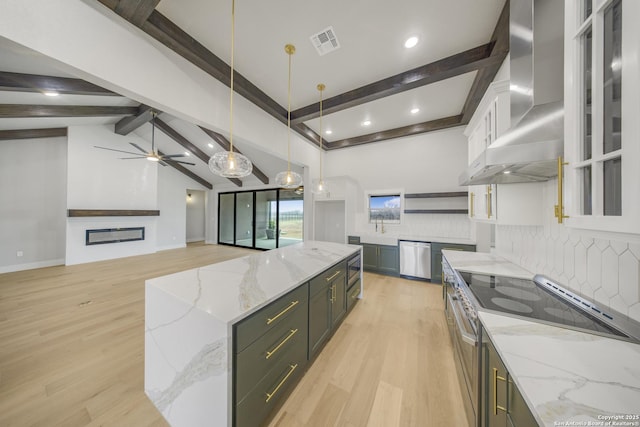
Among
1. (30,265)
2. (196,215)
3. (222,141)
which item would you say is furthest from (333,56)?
(196,215)

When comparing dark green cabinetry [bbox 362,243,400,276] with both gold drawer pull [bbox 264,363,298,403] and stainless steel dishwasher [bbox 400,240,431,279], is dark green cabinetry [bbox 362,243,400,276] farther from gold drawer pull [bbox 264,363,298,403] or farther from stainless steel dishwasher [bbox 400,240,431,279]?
gold drawer pull [bbox 264,363,298,403]

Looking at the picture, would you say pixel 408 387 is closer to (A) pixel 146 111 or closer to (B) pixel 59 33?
(B) pixel 59 33

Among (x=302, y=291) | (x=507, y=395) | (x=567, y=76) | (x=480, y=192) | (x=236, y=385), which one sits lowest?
(x=236, y=385)

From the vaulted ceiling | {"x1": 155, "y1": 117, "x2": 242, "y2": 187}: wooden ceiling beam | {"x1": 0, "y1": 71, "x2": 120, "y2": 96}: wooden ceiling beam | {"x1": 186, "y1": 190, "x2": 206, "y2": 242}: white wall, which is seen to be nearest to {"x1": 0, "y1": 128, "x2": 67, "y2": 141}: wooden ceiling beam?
the vaulted ceiling

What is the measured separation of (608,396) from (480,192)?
6.96 feet

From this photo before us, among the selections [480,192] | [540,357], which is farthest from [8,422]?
[480,192]

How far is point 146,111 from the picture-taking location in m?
4.16

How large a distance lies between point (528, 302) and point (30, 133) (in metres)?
8.77

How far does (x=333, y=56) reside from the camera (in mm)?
2289

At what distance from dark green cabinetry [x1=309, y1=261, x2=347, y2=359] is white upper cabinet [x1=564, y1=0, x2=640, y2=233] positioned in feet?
5.30

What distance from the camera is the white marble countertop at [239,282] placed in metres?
1.09

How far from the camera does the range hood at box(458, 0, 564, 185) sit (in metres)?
1.14

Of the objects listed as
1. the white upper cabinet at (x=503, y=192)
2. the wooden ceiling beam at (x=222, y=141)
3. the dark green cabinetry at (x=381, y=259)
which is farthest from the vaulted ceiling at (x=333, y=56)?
the dark green cabinetry at (x=381, y=259)

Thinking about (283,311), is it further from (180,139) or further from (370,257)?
(180,139)
